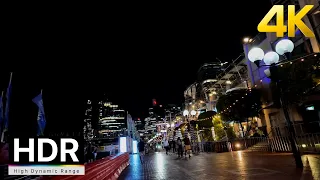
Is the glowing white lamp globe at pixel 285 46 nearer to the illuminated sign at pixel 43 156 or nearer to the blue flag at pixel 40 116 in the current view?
the illuminated sign at pixel 43 156

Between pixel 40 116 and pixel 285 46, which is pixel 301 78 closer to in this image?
pixel 285 46

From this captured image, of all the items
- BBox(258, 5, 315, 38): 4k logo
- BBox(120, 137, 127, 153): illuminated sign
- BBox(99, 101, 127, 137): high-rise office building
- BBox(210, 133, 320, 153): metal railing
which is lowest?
BBox(210, 133, 320, 153): metal railing

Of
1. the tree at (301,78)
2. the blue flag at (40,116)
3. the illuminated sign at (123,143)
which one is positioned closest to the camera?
the tree at (301,78)

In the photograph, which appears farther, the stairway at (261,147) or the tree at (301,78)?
the stairway at (261,147)

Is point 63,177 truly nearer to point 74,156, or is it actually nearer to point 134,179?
point 74,156

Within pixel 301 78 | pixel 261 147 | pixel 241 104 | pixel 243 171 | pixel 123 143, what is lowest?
pixel 243 171

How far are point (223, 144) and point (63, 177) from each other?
2074 cm

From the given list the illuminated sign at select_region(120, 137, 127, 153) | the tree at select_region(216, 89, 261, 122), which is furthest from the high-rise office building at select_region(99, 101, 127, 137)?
the tree at select_region(216, 89, 261, 122)

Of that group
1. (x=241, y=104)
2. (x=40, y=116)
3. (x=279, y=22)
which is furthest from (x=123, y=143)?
(x=279, y=22)

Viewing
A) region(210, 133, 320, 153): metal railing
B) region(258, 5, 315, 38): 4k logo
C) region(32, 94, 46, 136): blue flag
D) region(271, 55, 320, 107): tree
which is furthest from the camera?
region(32, 94, 46, 136): blue flag

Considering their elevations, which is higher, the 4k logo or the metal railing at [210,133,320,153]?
the 4k logo

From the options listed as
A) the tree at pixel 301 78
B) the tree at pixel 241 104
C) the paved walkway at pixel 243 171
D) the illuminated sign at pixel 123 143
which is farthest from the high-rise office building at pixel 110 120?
the paved walkway at pixel 243 171

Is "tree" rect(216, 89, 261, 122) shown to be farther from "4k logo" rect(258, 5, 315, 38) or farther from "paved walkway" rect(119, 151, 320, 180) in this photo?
"paved walkway" rect(119, 151, 320, 180)

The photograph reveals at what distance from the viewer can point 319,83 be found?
16891mm
